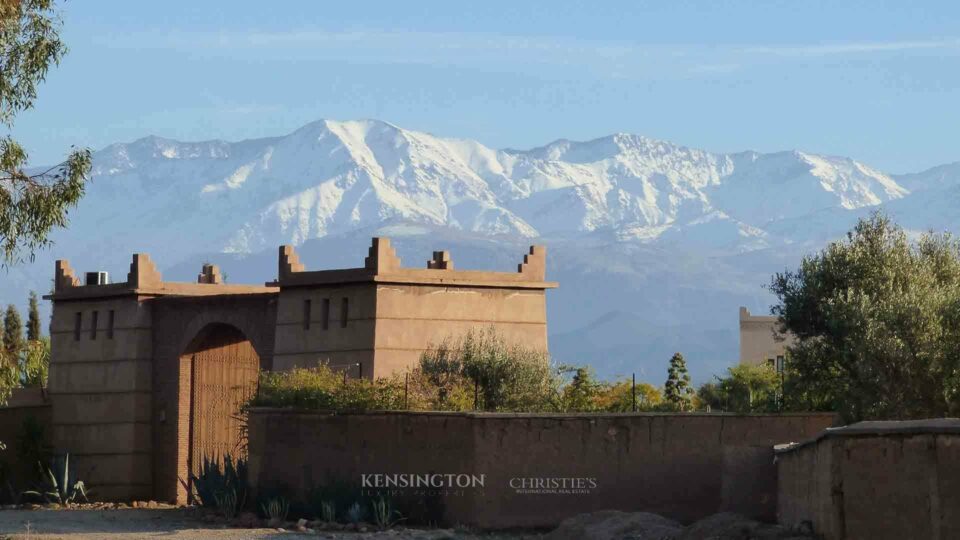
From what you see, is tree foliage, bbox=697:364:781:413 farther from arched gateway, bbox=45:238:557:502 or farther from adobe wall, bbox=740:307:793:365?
adobe wall, bbox=740:307:793:365

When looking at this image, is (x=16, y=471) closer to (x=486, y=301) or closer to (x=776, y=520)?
(x=486, y=301)

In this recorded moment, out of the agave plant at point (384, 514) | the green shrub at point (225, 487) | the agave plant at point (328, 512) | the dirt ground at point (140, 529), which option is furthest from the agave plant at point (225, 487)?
the agave plant at point (384, 514)

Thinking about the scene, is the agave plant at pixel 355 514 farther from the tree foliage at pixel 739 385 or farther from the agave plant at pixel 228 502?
the tree foliage at pixel 739 385

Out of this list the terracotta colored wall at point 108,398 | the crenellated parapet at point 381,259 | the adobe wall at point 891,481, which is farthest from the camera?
the terracotta colored wall at point 108,398

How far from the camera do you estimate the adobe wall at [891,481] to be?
25859 millimetres

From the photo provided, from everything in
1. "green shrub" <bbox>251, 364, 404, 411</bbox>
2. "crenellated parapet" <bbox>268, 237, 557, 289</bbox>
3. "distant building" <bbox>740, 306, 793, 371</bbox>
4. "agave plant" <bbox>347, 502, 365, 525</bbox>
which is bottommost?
→ "agave plant" <bbox>347, 502, 365, 525</bbox>

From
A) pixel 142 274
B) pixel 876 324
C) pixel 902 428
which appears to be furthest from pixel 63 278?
pixel 902 428

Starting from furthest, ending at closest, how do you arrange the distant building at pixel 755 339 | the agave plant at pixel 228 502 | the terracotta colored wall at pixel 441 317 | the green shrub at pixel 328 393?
1. the distant building at pixel 755 339
2. the terracotta colored wall at pixel 441 317
3. the agave plant at pixel 228 502
4. the green shrub at pixel 328 393

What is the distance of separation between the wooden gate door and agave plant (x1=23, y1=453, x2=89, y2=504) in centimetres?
319

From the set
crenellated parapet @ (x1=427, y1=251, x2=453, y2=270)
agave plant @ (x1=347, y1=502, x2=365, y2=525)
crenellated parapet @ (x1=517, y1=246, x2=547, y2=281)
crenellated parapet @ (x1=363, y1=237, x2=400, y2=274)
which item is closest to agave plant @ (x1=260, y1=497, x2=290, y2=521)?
agave plant @ (x1=347, y1=502, x2=365, y2=525)

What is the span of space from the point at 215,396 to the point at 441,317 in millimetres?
9717

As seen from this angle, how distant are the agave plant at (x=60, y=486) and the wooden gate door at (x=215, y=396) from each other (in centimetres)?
319

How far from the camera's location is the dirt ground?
3534 centimetres

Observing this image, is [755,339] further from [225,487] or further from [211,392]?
[225,487]
